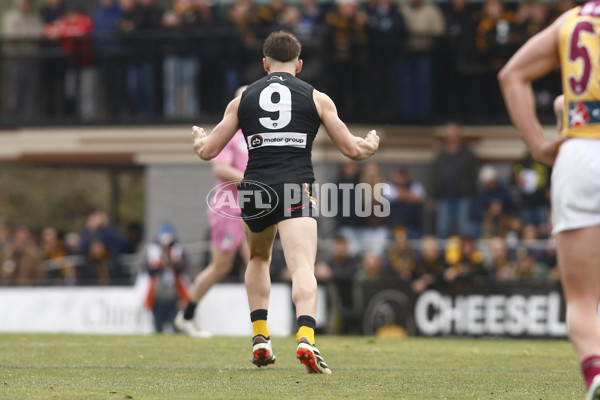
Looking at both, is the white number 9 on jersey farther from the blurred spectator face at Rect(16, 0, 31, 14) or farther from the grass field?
the blurred spectator face at Rect(16, 0, 31, 14)

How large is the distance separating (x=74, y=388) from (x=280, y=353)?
323 cm

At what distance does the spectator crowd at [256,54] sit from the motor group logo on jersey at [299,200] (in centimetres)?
219

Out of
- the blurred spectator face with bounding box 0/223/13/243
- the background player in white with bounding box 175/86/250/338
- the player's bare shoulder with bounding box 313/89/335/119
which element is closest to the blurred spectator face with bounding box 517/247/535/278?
the background player in white with bounding box 175/86/250/338

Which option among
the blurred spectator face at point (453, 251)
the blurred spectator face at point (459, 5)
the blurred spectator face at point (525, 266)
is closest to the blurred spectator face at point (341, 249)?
the blurred spectator face at point (453, 251)

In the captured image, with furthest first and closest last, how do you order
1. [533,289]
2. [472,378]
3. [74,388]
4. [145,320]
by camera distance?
[145,320]
[533,289]
[472,378]
[74,388]

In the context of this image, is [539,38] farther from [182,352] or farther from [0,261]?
[0,261]

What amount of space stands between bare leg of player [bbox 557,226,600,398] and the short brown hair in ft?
10.6

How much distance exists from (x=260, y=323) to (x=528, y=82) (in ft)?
11.2

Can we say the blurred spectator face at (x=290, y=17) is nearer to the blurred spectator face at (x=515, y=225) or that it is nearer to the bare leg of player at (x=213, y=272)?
the blurred spectator face at (x=515, y=225)

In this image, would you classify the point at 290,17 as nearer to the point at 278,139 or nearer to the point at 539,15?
the point at 539,15

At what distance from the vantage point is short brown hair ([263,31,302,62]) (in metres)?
7.76

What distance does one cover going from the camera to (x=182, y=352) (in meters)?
9.66

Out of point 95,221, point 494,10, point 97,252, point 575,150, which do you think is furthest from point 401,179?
point 575,150

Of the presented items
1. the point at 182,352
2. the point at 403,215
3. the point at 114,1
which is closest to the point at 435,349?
the point at 182,352
